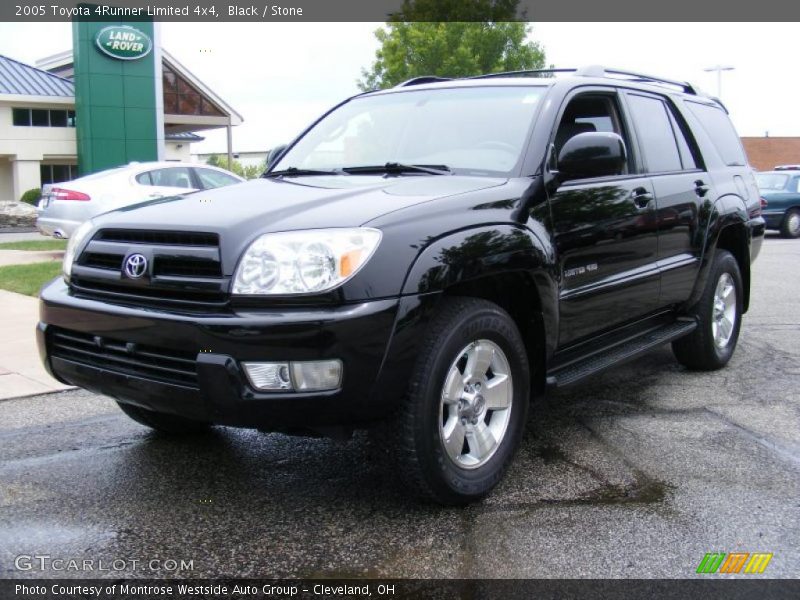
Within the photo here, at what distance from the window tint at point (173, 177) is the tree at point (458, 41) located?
75.4ft

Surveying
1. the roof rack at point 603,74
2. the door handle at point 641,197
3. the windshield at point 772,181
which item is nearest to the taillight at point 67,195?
the roof rack at point 603,74

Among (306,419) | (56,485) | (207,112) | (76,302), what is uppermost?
(207,112)

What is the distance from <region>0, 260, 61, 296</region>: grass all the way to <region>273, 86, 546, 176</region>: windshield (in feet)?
19.0

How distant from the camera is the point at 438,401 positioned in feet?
10.9

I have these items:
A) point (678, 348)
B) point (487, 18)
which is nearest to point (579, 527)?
point (678, 348)

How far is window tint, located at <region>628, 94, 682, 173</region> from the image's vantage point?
5090 millimetres

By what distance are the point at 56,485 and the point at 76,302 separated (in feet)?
3.06

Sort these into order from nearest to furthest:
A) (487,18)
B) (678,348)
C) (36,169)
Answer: (678,348), (487,18), (36,169)

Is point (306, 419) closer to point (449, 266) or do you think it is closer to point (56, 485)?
point (449, 266)

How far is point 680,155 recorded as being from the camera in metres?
5.50

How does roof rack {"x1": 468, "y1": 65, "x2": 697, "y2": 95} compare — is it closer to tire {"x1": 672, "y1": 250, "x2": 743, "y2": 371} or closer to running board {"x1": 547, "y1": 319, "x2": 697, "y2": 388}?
tire {"x1": 672, "y1": 250, "x2": 743, "y2": 371}

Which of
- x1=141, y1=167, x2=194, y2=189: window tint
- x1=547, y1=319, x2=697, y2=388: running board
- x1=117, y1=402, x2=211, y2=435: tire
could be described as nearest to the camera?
x1=547, y1=319, x2=697, y2=388: running board

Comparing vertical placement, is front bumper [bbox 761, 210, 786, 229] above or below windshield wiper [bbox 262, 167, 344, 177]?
below
